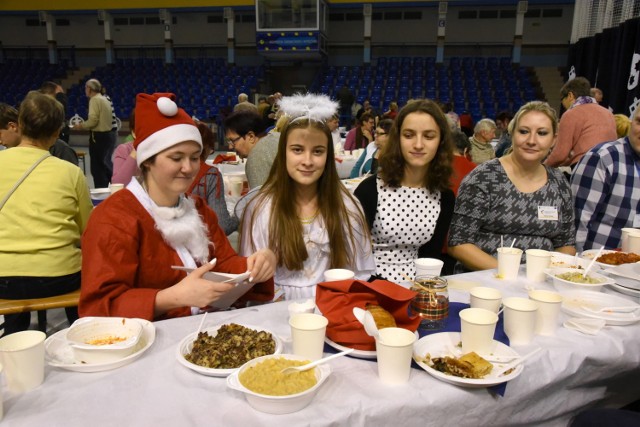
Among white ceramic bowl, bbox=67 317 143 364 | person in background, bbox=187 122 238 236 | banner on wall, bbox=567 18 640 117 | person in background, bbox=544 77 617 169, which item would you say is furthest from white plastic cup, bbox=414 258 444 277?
banner on wall, bbox=567 18 640 117

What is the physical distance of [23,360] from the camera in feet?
3.70

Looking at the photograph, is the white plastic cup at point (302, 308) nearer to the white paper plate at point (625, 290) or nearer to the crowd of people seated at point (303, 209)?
the crowd of people seated at point (303, 209)

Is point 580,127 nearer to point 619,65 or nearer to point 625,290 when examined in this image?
point 625,290

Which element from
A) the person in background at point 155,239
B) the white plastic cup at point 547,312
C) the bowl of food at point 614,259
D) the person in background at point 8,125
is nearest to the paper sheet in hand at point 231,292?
the person in background at point 155,239

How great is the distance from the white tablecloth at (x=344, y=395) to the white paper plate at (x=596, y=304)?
0.06m

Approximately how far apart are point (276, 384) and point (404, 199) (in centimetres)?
162

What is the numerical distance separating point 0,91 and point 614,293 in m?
22.8

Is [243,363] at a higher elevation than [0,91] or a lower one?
lower

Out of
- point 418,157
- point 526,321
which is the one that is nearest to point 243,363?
point 526,321

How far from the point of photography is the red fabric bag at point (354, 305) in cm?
133

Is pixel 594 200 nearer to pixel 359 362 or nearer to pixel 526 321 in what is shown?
pixel 526 321

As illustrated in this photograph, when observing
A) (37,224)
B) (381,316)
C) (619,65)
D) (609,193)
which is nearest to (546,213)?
(609,193)

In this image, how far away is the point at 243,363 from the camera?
125cm

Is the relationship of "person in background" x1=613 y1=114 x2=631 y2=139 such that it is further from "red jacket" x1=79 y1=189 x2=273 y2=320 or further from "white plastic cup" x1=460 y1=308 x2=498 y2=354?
"red jacket" x1=79 y1=189 x2=273 y2=320
